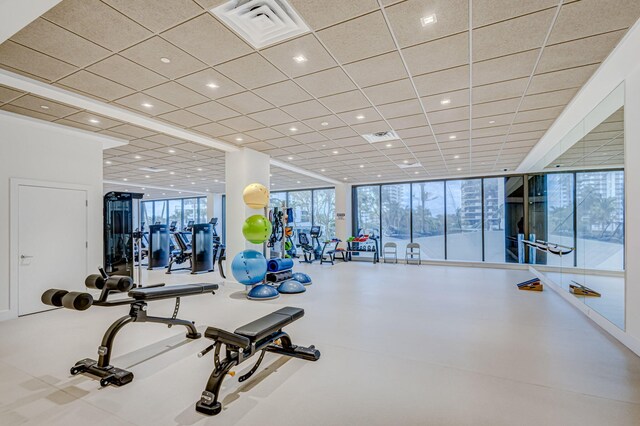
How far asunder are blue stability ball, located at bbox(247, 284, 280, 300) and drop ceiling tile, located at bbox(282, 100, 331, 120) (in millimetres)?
3338

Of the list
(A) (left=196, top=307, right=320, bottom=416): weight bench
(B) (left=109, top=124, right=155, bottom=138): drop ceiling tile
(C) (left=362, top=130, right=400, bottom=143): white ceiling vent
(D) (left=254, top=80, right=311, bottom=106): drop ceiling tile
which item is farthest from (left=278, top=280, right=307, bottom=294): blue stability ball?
(B) (left=109, top=124, right=155, bottom=138): drop ceiling tile

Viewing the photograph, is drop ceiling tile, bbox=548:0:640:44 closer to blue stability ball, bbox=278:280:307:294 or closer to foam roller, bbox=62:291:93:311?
foam roller, bbox=62:291:93:311

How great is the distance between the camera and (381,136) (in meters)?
6.46

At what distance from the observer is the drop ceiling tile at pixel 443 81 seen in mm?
3744

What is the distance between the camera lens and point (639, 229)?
3.55m

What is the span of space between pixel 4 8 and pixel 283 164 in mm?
6911

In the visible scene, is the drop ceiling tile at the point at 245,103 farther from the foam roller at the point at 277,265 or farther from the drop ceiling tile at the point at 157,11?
the foam roller at the point at 277,265

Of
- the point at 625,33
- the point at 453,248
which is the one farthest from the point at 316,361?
the point at 453,248

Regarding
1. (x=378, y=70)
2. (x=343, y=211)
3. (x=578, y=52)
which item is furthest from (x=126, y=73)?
(x=343, y=211)

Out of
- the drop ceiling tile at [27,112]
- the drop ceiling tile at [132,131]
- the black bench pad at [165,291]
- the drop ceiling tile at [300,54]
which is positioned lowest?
the black bench pad at [165,291]

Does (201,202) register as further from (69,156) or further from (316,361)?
(316,361)

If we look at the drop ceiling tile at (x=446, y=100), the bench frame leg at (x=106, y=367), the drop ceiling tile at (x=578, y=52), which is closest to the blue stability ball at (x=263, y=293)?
the bench frame leg at (x=106, y=367)

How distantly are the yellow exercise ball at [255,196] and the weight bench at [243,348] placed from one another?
330 centimetres

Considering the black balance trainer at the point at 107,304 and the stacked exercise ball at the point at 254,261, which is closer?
the black balance trainer at the point at 107,304
